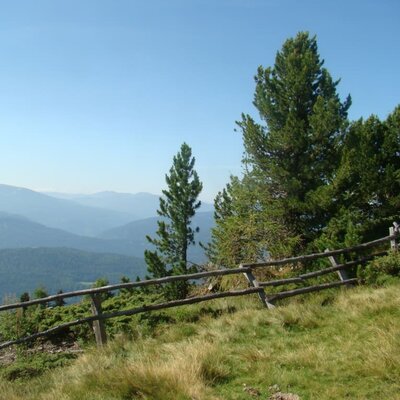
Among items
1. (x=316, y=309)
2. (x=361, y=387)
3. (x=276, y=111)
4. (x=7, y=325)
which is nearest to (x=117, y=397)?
(x=361, y=387)

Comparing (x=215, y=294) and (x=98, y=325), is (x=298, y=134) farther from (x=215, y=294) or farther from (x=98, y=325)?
(x=98, y=325)

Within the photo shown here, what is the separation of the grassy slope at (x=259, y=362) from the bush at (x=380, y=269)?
7.32 ft

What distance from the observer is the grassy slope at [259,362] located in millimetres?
4543

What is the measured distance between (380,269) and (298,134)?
856 centimetres

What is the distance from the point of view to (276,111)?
60.4 ft

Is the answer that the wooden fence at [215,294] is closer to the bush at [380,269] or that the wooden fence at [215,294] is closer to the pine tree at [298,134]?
the bush at [380,269]

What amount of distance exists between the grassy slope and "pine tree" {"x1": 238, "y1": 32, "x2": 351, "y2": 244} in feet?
32.0

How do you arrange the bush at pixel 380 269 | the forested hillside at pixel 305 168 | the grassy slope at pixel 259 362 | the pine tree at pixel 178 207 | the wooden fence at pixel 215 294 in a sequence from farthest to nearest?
1. the pine tree at pixel 178 207
2. the forested hillside at pixel 305 168
3. the bush at pixel 380 269
4. the wooden fence at pixel 215 294
5. the grassy slope at pixel 259 362

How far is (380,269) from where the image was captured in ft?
33.4

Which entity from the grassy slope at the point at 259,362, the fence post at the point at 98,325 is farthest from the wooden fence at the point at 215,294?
the grassy slope at the point at 259,362

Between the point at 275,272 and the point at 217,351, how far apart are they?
9473 mm

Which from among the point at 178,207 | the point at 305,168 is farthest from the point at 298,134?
the point at 178,207

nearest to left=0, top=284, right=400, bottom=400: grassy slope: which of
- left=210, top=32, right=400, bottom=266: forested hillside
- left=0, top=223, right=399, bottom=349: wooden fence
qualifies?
left=0, top=223, right=399, bottom=349: wooden fence

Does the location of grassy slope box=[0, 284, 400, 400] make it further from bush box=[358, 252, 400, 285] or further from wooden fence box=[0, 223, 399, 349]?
bush box=[358, 252, 400, 285]
